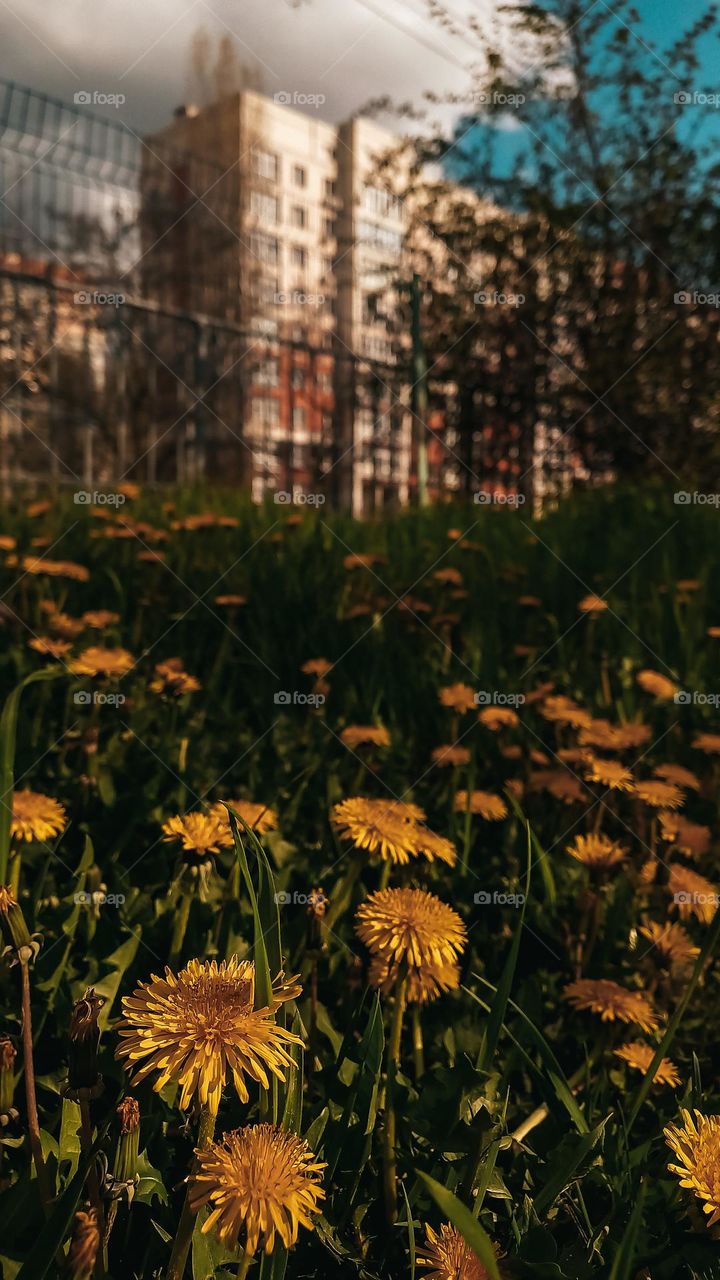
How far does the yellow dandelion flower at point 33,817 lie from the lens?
1193mm

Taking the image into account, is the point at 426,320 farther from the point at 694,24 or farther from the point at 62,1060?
the point at 62,1060

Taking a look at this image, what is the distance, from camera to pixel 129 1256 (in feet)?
2.41

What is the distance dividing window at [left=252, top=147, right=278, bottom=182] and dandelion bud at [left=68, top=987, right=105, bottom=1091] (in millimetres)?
11609

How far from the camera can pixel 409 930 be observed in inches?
34.2

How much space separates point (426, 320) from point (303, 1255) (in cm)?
716

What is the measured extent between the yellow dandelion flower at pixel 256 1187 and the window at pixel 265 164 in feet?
38.3

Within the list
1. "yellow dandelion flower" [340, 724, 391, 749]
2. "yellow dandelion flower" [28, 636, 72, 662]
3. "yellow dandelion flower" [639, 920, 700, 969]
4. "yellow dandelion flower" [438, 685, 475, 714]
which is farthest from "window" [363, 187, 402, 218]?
"yellow dandelion flower" [639, 920, 700, 969]

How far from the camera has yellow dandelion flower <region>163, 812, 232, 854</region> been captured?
3.51ft

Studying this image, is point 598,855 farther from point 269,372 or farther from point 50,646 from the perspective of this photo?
point 269,372

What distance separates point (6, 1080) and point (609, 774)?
3.39ft

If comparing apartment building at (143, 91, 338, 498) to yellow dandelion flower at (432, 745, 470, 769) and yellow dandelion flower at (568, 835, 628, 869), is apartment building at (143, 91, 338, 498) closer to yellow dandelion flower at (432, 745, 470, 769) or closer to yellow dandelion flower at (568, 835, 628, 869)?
yellow dandelion flower at (432, 745, 470, 769)

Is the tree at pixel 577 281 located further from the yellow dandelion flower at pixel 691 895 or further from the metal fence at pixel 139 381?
the yellow dandelion flower at pixel 691 895

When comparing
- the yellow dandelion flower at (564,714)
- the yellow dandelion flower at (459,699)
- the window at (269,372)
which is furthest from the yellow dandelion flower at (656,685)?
the window at (269,372)

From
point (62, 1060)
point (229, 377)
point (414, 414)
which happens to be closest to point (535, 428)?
point (414, 414)
